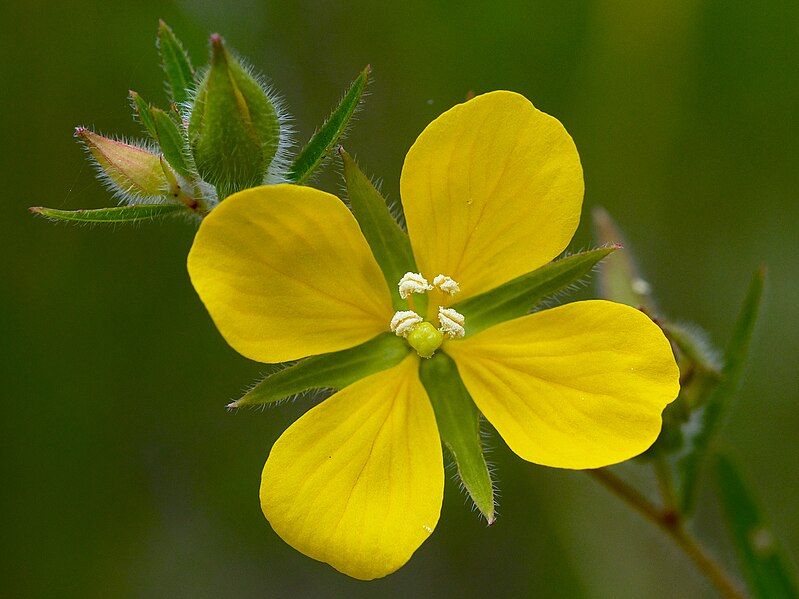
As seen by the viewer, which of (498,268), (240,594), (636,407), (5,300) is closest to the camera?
(636,407)

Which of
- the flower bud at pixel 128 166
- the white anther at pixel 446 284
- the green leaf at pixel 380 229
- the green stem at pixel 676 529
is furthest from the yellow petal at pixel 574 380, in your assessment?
the flower bud at pixel 128 166

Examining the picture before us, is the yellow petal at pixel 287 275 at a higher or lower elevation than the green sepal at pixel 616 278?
higher

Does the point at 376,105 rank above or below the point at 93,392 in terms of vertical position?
above

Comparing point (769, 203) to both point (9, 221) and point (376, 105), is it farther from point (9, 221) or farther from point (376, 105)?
point (9, 221)

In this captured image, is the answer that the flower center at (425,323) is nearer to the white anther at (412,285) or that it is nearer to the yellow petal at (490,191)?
the white anther at (412,285)

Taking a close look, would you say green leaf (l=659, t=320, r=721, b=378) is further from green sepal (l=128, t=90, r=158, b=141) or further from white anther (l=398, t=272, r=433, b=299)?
green sepal (l=128, t=90, r=158, b=141)

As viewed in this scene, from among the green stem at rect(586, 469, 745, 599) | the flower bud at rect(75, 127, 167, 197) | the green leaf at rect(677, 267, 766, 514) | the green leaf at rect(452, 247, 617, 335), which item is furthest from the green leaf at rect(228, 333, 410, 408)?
the green leaf at rect(677, 267, 766, 514)

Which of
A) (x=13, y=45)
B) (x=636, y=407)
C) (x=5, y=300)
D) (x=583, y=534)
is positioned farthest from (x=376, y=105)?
(x=636, y=407)
